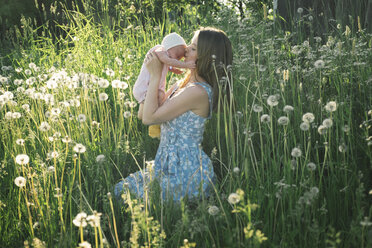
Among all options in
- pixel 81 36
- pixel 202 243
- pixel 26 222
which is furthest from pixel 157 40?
pixel 202 243

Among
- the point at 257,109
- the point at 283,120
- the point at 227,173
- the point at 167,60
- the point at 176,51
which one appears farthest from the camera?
the point at 176,51

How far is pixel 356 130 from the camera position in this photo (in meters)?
2.74

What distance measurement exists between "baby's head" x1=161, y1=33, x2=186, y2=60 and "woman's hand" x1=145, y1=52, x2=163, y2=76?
0.35 feet

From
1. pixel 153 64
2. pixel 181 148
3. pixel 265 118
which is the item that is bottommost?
pixel 181 148

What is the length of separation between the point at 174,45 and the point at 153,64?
0.20m

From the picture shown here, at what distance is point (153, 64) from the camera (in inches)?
115

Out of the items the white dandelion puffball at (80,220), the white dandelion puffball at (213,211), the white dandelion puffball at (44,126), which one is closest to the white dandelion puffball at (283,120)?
the white dandelion puffball at (213,211)

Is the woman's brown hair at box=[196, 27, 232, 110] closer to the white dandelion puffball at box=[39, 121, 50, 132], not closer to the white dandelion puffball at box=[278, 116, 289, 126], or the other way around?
the white dandelion puffball at box=[278, 116, 289, 126]

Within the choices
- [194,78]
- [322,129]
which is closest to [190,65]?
[194,78]

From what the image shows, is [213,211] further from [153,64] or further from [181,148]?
[153,64]

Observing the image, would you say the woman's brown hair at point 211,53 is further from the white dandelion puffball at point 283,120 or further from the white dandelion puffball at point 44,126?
the white dandelion puffball at point 44,126

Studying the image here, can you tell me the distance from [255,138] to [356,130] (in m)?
0.79

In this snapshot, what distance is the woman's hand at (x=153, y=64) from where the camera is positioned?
290 cm

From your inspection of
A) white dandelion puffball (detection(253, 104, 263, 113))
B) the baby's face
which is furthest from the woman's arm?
white dandelion puffball (detection(253, 104, 263, 113))
